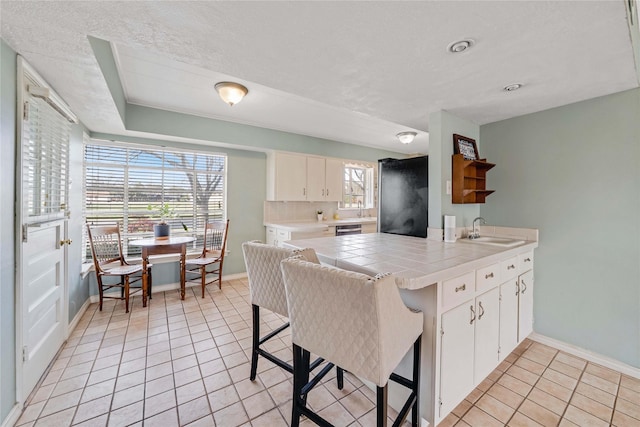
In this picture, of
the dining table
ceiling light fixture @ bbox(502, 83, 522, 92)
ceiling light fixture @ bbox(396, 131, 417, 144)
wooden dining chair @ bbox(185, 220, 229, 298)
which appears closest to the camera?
ceiling light fixture @ bbox(502, 83, 522, 92)

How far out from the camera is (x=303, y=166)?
452 cm

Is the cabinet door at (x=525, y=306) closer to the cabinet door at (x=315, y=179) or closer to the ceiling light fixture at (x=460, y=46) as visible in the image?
the ceiling light fixture at (x=460, y=46)

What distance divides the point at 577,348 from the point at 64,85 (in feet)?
15.5

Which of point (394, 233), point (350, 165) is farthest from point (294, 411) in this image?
point (350, 165)

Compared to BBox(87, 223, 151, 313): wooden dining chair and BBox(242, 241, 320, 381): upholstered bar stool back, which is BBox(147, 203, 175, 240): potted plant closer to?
BBox(87, 223, 151, 313): wooden dining chair

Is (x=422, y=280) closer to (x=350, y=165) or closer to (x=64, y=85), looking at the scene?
(x=64, y=85)

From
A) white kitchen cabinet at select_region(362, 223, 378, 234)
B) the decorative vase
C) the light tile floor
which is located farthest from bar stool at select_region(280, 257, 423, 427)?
white kitchen cabinet at select_region(362, 223, 378, 234)

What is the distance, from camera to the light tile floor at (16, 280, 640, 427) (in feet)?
5.16

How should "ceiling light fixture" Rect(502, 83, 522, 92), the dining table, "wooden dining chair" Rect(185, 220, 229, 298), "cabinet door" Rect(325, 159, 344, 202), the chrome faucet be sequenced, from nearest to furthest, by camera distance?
"ceiling light fixture" Rect(502, 83, 522, 92) → the chrome faucet → the dining table → "wooden dining chair" Rect(185, 220, 229, 298) → "cabinet door" Rect(325, 159, 344, 202)

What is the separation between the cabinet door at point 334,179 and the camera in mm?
4859

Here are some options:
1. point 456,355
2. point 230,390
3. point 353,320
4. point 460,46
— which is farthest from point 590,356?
point 230,390

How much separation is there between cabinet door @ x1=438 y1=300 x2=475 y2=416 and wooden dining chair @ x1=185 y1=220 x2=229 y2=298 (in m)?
3.04

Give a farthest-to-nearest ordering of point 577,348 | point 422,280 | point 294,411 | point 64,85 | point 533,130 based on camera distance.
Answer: point 533,130 → point 577,348 → point 64,85 → point 294,411 → point 422,280

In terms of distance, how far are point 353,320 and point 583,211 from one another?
96.6 inches
